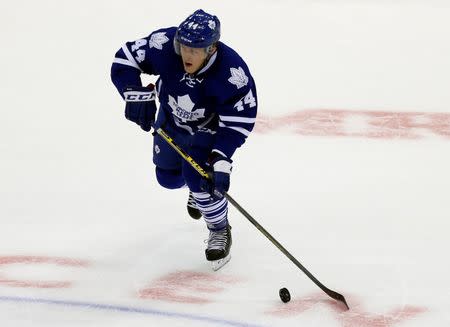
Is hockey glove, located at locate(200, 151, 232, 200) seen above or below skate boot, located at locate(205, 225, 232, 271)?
above

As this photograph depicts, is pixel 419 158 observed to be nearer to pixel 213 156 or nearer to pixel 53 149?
pixel 213 156

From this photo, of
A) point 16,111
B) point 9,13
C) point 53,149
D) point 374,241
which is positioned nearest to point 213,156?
point 374,241

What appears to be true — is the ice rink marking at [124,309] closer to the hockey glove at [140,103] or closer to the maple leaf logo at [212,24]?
the hockey glove at [140,103]

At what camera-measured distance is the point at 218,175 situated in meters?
2.99

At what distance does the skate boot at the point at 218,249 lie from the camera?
335 cm

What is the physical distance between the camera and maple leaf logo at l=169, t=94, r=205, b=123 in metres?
3.05

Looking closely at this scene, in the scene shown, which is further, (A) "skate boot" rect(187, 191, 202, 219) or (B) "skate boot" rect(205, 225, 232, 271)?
(A) "skate boot" rect(187, 191, 202, 219)

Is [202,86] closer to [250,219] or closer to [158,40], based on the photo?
[158,40]

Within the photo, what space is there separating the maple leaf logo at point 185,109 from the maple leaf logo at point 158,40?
21 centimetres

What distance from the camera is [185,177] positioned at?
10.8 feet

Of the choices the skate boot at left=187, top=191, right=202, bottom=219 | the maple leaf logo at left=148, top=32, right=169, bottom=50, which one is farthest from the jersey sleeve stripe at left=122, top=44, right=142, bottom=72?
the skate boot at left=187, top=191, right=202, bottom=219

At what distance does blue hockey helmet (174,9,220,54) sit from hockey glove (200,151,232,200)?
0.47m

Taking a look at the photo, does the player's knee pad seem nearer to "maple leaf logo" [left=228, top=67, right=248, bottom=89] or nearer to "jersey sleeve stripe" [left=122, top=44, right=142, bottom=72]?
"jersey sleeve stripe" [left=122, top=44, right=142, bottom=72]

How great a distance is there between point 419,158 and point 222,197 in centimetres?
151
